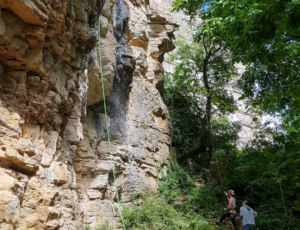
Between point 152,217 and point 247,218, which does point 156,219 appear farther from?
point 247,218

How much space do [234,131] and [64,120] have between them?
454 inches

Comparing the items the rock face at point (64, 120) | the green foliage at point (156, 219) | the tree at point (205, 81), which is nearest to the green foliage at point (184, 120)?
the tree at point (205, 81)

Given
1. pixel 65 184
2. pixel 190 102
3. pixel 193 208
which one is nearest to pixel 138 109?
pixel 193 208

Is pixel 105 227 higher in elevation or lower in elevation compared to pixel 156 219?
lower

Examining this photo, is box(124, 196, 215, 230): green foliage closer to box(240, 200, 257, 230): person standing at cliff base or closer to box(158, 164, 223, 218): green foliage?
box(158, 164, 223, 218): green foliage

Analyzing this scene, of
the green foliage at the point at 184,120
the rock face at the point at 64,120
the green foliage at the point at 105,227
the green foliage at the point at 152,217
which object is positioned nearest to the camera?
the rock face at the point at 64,120

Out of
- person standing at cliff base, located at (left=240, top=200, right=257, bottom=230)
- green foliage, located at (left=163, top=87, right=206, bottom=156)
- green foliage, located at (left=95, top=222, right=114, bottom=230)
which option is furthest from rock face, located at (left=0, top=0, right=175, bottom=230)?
green foliage, located at (left=163, top=87, right=206, bottom=156)

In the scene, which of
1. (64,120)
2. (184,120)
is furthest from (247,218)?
(184,120)

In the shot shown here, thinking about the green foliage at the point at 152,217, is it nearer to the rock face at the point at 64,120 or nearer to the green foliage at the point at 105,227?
the rock face at the point at 64,120

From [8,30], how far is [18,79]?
2.20 ft

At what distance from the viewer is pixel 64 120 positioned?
18.2 ft

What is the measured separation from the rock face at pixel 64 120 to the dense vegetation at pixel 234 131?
1.27 metres

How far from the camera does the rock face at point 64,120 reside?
4.01m

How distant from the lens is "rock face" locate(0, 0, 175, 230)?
158 inches
